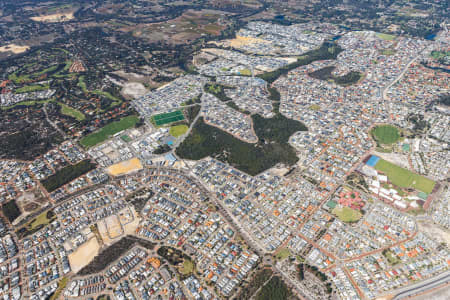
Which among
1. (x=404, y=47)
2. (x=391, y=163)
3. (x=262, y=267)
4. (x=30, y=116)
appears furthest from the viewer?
(x=404, y=47)

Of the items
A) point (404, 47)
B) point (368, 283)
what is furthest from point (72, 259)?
point (404, 47)

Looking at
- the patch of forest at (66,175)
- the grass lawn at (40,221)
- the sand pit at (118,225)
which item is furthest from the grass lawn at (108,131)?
the sand pit at (118,225)

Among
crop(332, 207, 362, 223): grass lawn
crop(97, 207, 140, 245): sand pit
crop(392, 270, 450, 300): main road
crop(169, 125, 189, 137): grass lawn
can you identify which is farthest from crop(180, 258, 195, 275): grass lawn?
crop(169, 125, 189, 137): grass lawn

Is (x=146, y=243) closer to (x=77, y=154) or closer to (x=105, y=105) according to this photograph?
(x=77, y=154)

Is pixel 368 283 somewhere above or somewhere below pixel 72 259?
above

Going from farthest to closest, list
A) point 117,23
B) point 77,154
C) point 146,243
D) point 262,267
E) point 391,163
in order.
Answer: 1. point 117,23
2. point 77,154
3. point 391,163
4. point 146,243
5. point 262,267

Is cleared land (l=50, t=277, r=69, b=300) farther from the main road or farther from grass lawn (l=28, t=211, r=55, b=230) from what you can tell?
the main road
